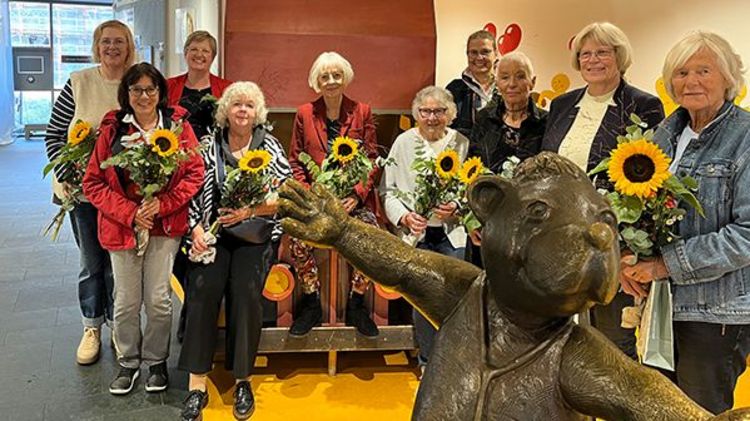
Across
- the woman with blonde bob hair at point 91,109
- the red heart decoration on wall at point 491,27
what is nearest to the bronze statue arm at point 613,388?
the woman with blonde bob hair at point 91,109

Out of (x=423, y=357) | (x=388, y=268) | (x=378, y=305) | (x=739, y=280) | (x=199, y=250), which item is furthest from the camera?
(x=378, y=305)

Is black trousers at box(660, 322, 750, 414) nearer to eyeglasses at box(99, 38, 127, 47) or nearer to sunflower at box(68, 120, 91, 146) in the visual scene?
sunflower at box(68, 120, 91, 146)

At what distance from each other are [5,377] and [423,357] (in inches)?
78.8

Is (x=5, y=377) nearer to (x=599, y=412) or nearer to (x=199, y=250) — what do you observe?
(x=199, y=250)

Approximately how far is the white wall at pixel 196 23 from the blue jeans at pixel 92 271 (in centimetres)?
143

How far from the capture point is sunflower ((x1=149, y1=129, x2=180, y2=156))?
9.39 ft

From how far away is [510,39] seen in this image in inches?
203

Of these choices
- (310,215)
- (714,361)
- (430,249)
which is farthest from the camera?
(430,249)

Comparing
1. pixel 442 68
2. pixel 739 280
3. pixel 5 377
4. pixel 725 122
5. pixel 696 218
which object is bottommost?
pixel 5 377

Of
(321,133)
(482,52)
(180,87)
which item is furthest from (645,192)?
(180,87)

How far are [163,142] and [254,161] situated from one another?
1.25ft

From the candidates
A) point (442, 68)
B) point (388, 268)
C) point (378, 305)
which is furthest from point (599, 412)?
point (442, 68)

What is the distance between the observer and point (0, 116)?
12258 millimetres

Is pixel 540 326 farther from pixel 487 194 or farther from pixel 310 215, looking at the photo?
pixel 310 215
